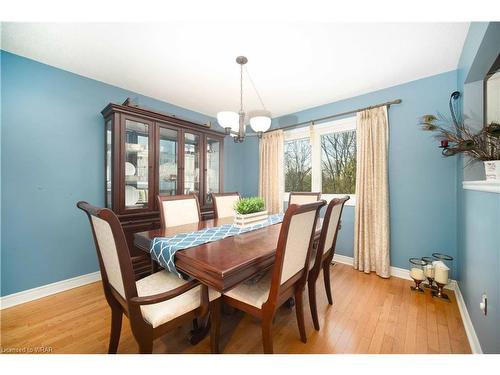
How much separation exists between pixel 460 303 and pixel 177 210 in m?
2.81

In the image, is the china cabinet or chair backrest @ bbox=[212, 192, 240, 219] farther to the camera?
chair backrest @ bbox=[212, 192, 240, 219]

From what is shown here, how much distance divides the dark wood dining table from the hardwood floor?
68 centimetres

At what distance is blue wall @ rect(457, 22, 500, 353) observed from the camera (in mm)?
1072

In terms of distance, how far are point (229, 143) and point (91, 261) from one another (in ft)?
9.15

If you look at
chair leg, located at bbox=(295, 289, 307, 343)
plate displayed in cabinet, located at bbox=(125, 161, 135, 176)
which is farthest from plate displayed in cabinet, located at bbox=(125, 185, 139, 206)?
chair leg, located at bbox=(295, 289, 307, 343)

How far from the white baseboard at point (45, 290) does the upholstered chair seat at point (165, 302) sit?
61.3 inches

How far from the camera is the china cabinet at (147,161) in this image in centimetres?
211

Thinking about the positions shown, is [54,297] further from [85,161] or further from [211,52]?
[211,52]

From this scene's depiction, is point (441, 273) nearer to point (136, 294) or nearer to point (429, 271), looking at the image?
point (429, 271)

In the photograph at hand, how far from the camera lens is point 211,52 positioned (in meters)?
1.80

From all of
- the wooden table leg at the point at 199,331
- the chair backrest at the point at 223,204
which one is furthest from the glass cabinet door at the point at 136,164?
the wooden table leg at the point at 199,331

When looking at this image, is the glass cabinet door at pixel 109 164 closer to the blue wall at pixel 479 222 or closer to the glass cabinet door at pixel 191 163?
the glass cabinet door at pixel 191 163

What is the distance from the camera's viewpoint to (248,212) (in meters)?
1.75

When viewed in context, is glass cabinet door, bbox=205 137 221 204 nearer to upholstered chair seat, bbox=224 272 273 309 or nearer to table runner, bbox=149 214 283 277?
table runner, bbox=149 214 283 277
